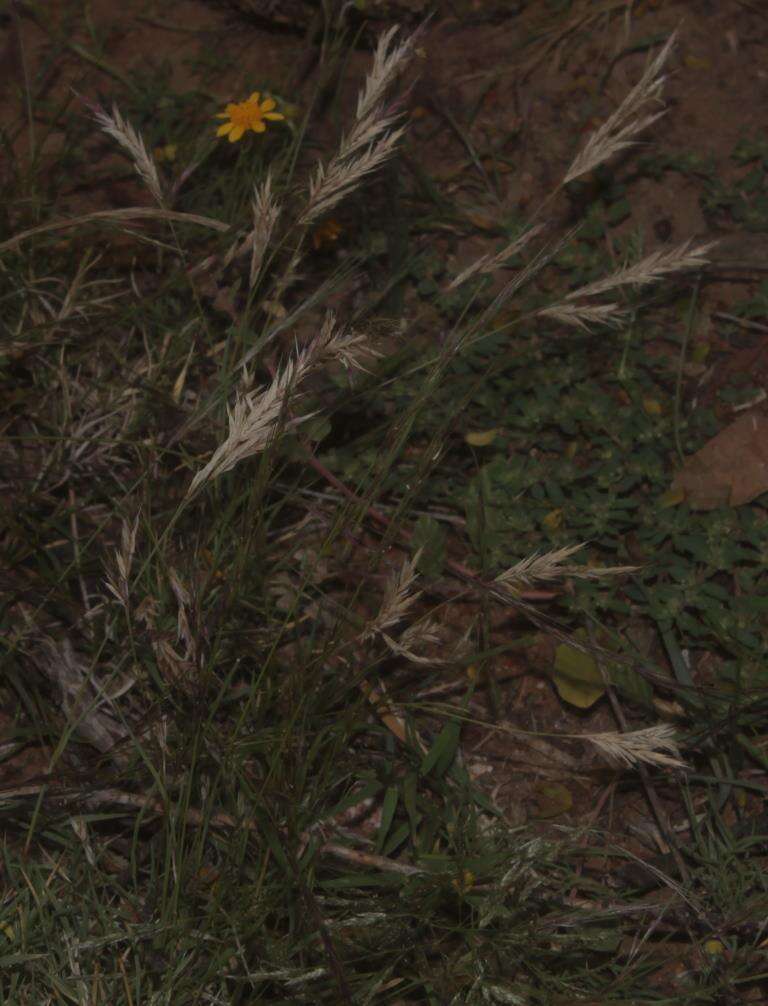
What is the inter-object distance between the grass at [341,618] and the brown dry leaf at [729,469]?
0.18 feet

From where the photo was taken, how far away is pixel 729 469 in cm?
264

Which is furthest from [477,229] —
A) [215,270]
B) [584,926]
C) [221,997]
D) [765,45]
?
[221,997]

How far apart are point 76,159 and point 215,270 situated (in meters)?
0.73

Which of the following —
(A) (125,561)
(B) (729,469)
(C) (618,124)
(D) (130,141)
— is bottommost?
(B) (729,469)

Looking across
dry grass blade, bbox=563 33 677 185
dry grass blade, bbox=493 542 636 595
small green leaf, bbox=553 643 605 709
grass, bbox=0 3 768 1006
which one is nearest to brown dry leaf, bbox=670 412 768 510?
grass, bbox=0 3 768 1006

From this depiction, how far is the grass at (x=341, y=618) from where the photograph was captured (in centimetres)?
202

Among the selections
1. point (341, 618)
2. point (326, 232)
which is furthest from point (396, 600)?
point (326, 232)

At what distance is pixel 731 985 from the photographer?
6.66 feet

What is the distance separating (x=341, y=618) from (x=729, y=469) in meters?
1.11

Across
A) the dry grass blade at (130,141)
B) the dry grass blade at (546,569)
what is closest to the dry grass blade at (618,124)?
the dry grass blade at (546,569)

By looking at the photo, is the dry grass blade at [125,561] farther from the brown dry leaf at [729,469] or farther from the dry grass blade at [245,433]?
the brown dry leaf at [729,469]

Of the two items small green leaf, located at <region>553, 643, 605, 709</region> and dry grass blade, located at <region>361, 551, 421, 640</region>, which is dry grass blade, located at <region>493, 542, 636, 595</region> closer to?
dry grass blade, located at <region>361, 551, 421, 640</region>

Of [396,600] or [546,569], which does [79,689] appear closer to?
[396,600]

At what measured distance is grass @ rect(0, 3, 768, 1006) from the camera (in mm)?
2023
